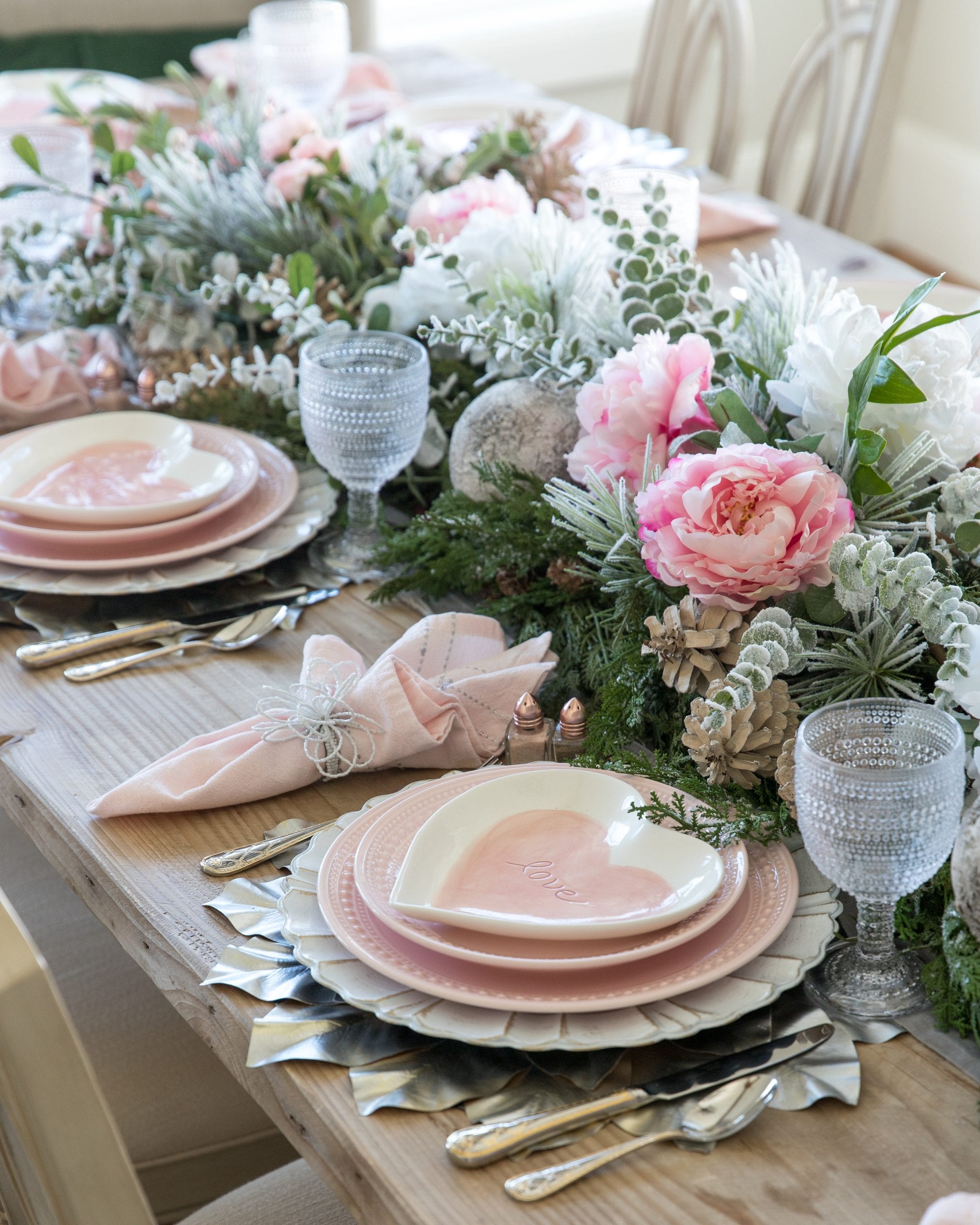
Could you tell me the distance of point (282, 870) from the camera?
0.81 metres

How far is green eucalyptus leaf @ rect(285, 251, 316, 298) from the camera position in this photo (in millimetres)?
1325

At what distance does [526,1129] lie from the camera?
0.62m

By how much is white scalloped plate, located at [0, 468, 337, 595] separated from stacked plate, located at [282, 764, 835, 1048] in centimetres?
37

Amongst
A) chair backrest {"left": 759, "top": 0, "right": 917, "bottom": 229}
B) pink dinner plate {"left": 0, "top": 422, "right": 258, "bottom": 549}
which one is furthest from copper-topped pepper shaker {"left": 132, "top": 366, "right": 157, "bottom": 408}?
chair backrest {"left": 759, "top": 0, "right": 917, "bottom": 229}

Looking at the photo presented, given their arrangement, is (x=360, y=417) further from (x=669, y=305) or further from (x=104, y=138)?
(x=104, y=138)

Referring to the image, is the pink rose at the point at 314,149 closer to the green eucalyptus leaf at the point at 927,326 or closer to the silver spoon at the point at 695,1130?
the green eucalyptus leaf at the point at 927,326

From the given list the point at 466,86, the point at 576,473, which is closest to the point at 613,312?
the point at 576,473

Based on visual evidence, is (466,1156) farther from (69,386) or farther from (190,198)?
(190,198)

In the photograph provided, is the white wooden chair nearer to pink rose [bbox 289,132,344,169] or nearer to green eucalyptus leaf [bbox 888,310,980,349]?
green eucalyptus leaf [bbox 888,310,980,349]

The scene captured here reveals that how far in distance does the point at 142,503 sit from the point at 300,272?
0.30m

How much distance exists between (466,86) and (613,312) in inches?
62.3

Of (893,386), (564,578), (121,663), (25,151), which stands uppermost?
(893,386)

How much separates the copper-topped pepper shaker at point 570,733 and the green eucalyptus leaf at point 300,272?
24.0 inches

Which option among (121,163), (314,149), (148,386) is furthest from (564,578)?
(121,163)
